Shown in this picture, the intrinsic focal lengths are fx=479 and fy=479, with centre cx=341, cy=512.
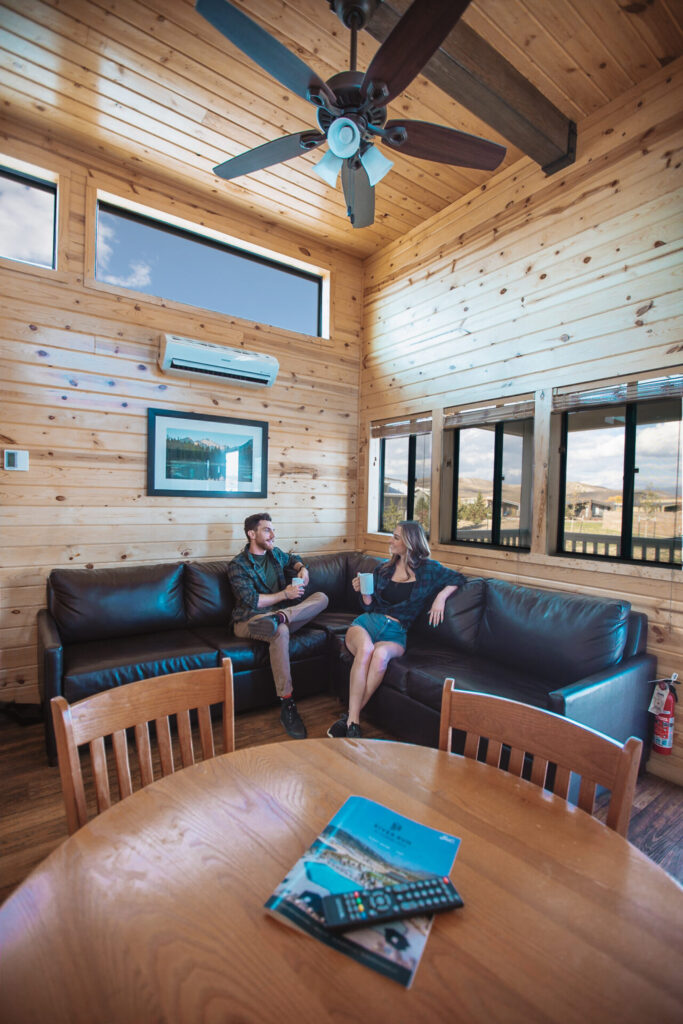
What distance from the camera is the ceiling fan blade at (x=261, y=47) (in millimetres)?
1486

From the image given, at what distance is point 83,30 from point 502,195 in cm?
261

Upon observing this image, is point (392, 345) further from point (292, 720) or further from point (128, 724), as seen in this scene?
point (128, 724)

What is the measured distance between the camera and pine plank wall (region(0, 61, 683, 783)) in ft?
8.57

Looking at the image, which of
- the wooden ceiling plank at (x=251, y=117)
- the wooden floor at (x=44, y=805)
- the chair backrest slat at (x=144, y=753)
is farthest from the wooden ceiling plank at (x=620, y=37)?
the wooden floor at (x=44, y=805)

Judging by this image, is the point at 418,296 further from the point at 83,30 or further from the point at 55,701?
the point at 55,701

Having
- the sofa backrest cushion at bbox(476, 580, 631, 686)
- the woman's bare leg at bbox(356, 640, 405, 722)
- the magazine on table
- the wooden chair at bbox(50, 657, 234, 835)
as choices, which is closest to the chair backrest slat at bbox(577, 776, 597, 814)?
the magazine on table

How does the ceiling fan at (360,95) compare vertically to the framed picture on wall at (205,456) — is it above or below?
above

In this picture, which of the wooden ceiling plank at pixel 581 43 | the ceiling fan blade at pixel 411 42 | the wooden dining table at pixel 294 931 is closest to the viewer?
the wooden dining table at pixel 294 931

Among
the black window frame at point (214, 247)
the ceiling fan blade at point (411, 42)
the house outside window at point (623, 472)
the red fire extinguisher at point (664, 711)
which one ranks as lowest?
the red fire extinguisher at point (664, 711)

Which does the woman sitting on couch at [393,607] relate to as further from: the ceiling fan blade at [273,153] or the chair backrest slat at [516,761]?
the ceiling fan blade at [273,153]

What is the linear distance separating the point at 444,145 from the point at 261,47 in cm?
81

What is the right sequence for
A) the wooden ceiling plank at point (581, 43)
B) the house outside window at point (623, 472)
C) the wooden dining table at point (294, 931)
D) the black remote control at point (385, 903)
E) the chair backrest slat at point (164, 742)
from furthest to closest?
the house outside window at point (623, 472)
the wooden ceiling plank at point (581, 43)
the chair backrest slat at point (164, 742)
the black remote control at point (385, 903)
the wooden dining table at point (294, 931)

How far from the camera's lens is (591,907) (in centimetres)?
76

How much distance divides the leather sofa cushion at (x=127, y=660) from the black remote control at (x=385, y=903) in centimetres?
199
